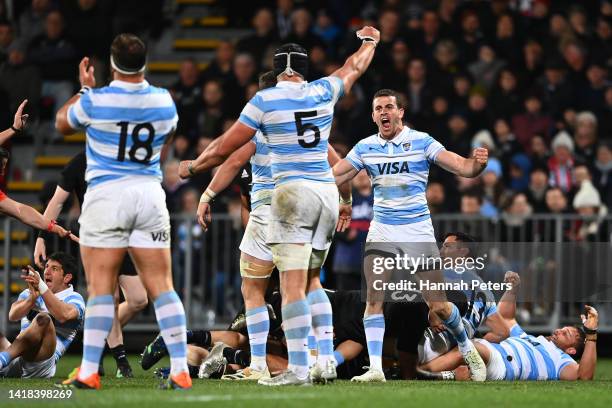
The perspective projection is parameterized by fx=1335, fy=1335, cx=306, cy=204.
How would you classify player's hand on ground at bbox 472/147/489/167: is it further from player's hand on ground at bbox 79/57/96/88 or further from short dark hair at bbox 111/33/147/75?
player's hand on ground at bbox 79/57/96/88

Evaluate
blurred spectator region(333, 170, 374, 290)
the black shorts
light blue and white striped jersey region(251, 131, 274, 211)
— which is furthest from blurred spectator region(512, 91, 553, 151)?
light blue and white striped jersey region(251, 131, 274, 211)

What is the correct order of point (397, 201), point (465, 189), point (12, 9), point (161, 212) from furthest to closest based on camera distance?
1. point (12, 9)
2. point (465, 189)
3. point (397, 201)
4. point (161, 212)

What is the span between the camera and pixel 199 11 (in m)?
23.4

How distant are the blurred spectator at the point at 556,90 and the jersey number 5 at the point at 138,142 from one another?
36.2ft

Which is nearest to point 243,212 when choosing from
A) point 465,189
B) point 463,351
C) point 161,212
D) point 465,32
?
point 463,351

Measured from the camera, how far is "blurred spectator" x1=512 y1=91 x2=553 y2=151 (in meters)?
19.1

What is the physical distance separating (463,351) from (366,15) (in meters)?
10.5

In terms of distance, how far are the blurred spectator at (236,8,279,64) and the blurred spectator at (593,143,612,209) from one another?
548cm

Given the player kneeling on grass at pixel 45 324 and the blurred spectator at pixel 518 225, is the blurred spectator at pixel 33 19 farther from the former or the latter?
the player kneeling on grass at pixel 45 324

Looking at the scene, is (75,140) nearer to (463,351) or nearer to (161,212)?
(463,351)

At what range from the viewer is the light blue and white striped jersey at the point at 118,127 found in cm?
938

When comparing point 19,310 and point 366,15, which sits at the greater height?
point 366,15

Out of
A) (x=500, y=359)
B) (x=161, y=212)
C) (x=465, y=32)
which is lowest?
(x=500, y=359)

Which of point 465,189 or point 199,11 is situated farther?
point 199,11
